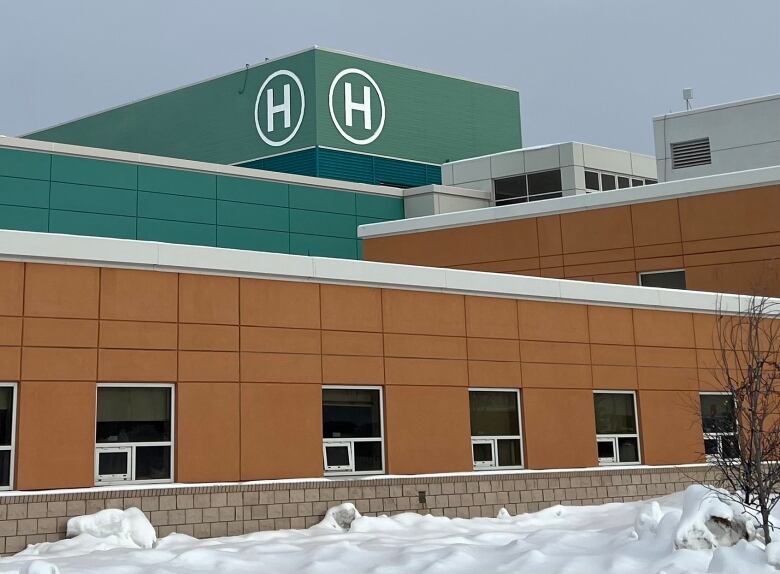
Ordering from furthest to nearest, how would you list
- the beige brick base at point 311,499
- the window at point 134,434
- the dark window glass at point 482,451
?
1. the dark window glass at point 482,451
2. the window at point 134,434
3. the beige brick base at point 311,499

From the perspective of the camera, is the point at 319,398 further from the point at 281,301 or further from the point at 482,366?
the point at 482,366

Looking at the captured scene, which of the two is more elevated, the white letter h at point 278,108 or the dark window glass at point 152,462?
the white letter h at point 278,108

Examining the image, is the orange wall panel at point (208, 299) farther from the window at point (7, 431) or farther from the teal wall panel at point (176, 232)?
the teal wall panel at point (176, 232)

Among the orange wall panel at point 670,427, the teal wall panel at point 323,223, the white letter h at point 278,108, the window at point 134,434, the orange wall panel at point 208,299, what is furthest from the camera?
the white letter h at point 278,108

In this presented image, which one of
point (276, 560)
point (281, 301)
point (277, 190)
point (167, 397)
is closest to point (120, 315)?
point (167, 397)

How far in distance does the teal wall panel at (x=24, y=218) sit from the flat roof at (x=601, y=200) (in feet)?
39.4

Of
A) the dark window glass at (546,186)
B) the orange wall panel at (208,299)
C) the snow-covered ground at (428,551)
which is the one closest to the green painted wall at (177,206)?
the dark window glass at (546,186)

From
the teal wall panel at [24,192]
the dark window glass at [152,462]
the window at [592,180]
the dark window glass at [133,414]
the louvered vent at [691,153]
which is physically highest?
the window at [592,180]

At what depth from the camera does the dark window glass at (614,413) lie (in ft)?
85.4

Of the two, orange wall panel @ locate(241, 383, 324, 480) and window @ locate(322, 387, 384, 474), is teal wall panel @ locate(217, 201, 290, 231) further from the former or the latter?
orange wall panel @ locate(241, 383, 324, 480)

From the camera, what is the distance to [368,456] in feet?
73.4

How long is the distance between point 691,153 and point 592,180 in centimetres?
975

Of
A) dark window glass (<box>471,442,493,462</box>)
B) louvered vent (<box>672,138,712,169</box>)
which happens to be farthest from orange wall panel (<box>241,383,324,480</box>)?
louvered vent (<box>672,138,712,169</box>)

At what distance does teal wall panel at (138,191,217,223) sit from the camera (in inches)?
1694
